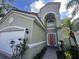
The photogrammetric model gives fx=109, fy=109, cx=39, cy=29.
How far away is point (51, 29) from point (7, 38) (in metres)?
14.7

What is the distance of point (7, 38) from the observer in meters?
12.4

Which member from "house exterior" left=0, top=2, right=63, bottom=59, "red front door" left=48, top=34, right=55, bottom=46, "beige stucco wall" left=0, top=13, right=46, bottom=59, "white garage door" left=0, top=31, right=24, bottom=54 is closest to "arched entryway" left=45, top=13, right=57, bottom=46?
"red front door" left=48, top=34, right=55, bottom=46

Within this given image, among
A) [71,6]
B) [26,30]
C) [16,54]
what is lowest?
[16,54]

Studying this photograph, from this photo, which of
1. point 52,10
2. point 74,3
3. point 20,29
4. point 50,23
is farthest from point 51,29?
point 20,29

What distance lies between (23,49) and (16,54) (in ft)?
2.97

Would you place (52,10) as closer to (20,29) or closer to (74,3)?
(74,3)

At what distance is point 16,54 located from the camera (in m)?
10.1

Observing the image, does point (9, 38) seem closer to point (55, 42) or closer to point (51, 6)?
point (55, 42)

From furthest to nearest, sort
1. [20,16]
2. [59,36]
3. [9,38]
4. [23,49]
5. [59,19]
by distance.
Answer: [59,19], [59,36], [9,38], [20,16], [23,49]

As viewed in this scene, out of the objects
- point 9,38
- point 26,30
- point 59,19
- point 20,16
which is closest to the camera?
point 26,30

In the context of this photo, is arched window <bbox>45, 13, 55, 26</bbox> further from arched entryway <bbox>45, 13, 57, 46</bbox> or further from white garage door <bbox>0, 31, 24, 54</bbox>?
white garage door <bbox>0, 31, 24, 54</bbox>

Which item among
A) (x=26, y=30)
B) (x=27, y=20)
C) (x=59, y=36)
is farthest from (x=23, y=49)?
(x=59, y=36)

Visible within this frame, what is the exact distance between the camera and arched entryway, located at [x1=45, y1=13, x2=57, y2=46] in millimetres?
24531

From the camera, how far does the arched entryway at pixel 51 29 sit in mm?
24531
